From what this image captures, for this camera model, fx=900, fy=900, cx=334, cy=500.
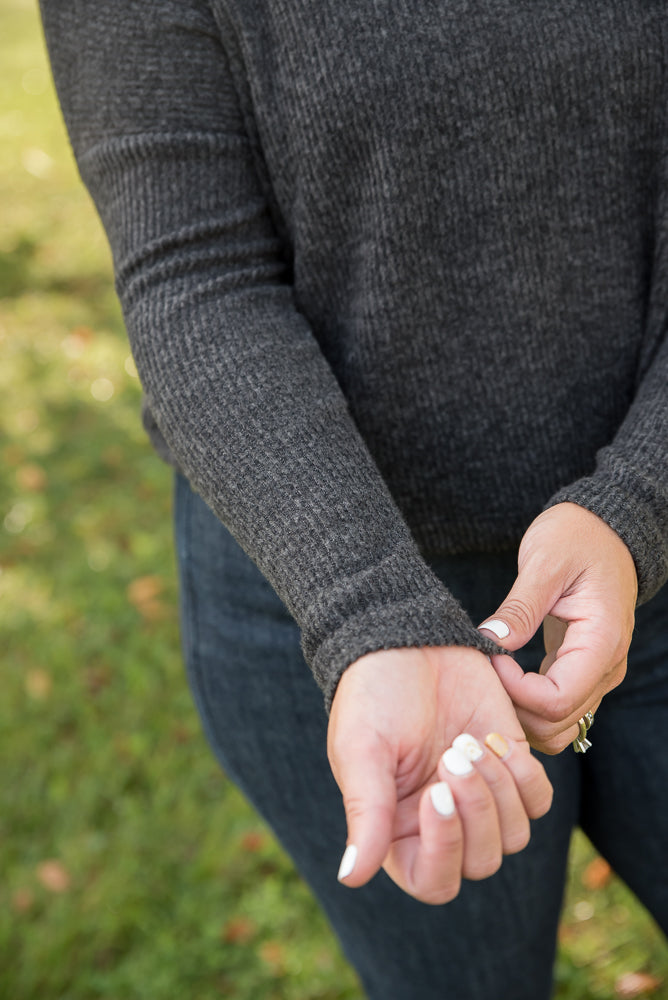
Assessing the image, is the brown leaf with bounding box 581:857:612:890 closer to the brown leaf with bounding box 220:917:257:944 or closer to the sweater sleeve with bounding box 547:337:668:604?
the brown leaf with bounding box 220:917:257:944

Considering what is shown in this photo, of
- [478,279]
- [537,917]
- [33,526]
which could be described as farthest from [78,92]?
[33,526]

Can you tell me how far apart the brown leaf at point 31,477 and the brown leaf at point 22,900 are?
1.94 meters

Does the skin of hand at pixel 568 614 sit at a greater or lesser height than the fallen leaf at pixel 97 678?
greater

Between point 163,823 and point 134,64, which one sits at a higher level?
point 134,64

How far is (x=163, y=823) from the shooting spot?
2746mm

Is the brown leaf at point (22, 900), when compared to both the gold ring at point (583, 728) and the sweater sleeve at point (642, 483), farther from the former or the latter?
the sweater sleeve at point (642, 483)

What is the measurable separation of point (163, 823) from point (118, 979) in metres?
0.47

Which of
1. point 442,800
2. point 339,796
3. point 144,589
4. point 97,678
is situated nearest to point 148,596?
point 144,589

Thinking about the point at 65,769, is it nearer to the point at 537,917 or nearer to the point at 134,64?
the point at 537,917

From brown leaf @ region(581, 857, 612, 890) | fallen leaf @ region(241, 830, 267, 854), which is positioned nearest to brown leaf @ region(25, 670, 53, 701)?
fallen leaf @ region(241, 830, 267, 854)

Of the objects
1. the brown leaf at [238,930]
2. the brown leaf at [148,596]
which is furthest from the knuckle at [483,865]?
the brown leaf at [148,596]

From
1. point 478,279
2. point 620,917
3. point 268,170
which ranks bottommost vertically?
point 620,917

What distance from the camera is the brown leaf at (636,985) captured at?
89.8 inches

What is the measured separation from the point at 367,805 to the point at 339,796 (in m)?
0.53
